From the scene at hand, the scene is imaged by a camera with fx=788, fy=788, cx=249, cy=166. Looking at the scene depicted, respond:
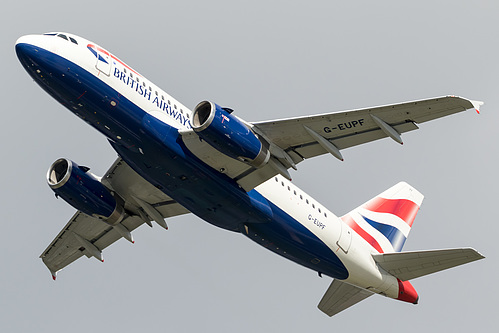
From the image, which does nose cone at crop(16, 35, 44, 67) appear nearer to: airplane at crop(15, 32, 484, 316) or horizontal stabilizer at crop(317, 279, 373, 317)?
airplane at crop(15, 32, 484, 316)

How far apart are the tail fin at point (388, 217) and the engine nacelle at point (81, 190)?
38.0ft

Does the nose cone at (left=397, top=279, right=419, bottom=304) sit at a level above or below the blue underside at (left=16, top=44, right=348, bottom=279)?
above

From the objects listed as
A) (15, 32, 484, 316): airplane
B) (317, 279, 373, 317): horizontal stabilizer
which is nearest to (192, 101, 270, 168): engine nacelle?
(15, 32, 484, 316): airplane

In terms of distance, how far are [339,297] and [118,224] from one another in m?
11.4

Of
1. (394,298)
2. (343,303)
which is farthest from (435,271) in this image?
(343,303)

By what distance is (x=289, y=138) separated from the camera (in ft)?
103

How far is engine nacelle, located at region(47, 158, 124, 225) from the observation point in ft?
114

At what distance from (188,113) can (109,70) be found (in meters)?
3.85

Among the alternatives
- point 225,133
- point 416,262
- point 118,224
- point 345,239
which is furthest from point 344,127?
point 118,224

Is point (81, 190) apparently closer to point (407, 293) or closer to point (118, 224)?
point (118, 224)

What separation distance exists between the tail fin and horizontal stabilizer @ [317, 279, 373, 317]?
7.74 ft

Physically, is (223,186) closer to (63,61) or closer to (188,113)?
(188,113)

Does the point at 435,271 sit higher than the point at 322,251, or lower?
higher

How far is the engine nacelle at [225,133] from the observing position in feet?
95.3
